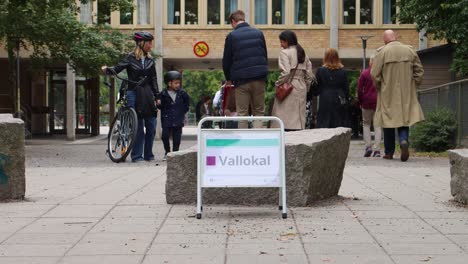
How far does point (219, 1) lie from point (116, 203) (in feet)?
99.2

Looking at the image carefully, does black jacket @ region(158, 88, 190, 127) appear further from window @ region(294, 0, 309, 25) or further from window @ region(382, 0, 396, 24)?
window @ region(382, 0, 396, 24)

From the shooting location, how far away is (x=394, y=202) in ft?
26.6

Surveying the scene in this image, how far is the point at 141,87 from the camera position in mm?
13914

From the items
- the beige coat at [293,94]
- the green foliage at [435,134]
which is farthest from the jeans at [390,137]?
the green foliage at [435,134]

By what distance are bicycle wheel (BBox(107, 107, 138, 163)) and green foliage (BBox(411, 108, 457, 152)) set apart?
7274 millimetres

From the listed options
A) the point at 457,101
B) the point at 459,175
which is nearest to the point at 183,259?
the point at 459,175

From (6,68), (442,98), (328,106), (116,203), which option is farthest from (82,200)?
(6,68)

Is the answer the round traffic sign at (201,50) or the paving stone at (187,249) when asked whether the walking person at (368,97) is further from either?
the round traffic sign at (201,50)

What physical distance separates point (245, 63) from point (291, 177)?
4.43 metres

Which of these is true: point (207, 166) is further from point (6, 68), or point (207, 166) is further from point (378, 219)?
point (6, 68)

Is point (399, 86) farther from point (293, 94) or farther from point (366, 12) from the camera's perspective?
point (366, 12)

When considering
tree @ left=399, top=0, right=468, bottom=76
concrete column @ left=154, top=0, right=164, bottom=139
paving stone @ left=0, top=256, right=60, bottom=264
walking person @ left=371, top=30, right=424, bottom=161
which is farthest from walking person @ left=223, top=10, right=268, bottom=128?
concrete column @ left=154, top=0, right=164, bottom=139

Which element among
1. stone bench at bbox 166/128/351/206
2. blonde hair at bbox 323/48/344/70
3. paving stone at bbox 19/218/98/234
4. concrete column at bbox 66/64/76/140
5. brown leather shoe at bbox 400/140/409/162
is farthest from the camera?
concrete column at bbox 66/64/76/140

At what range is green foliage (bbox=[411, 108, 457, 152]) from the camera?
18.6 m
